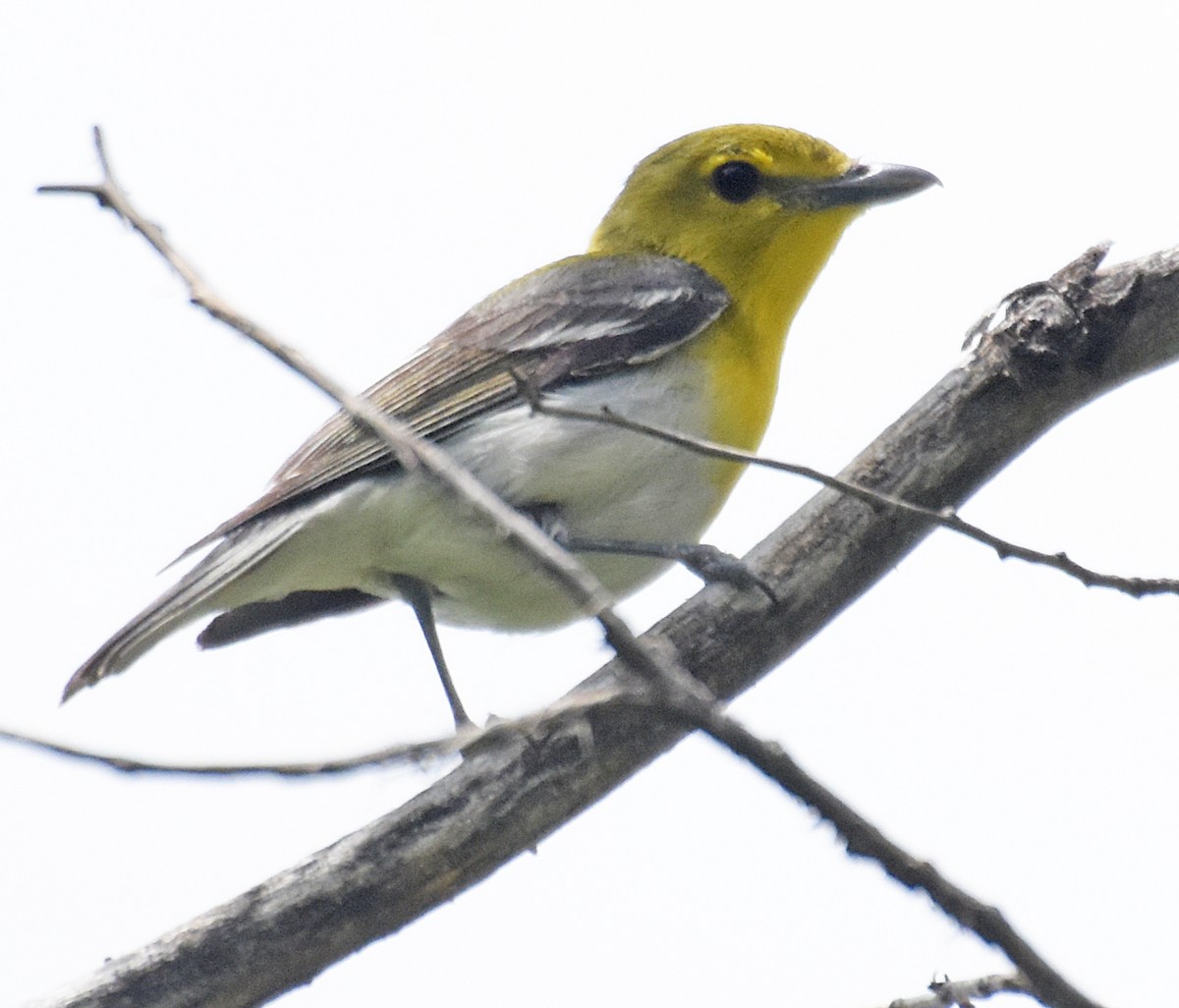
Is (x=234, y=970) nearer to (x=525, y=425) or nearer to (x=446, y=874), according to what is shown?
(x=446, y=874)

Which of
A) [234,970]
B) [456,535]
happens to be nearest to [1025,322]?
[456,535]

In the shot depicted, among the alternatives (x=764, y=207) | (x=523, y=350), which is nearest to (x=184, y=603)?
(x=523, y=350)

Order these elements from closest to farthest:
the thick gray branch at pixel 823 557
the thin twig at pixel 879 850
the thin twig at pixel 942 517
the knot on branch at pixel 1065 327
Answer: the thin twig at pixel 879 850 → the thin twig at pixel 942 517 → the thick gray branch at pixel 823 557 → the knot on branch at pixel 1065 327

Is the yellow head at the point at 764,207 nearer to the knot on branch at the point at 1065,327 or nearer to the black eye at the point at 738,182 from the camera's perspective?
the black eye at the point at 738,182

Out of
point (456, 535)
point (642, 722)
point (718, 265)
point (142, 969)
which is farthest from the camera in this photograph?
point (718, 265)

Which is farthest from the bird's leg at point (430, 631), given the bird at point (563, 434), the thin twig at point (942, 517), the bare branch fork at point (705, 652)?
the thin twig at point (942, 517)

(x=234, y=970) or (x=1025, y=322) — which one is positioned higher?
(x=1025, y=322)

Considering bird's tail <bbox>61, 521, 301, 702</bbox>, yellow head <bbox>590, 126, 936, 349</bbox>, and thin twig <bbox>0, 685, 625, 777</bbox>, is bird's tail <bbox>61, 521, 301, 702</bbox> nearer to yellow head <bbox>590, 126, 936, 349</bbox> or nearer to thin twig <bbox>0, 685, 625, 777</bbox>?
yellow head <bbox>590, 126, 936, 349</bbox>
